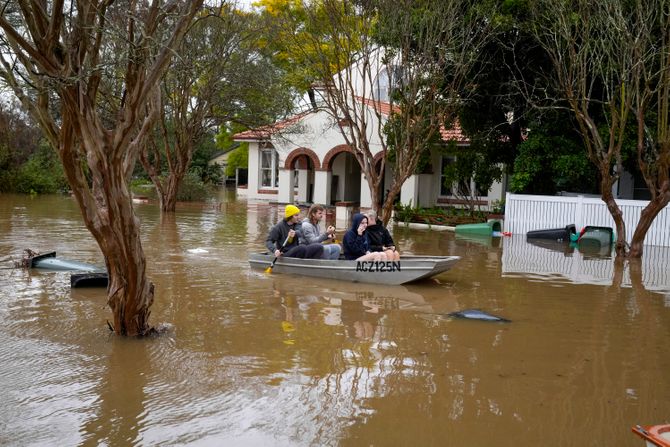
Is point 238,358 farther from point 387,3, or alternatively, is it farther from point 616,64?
point 387,3

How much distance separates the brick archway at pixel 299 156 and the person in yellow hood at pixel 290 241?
20.0m

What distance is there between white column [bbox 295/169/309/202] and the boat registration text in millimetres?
22580

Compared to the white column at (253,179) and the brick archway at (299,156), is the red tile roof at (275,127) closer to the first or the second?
the brick archway at (299,156)

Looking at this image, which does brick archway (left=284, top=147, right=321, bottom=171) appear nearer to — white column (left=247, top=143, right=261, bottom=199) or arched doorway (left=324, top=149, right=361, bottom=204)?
arched doorway (left=324, top=149, right=361, bottom=204)

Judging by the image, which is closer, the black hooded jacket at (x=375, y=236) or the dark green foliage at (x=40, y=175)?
the black hooded jacket at (x=375, y=236)

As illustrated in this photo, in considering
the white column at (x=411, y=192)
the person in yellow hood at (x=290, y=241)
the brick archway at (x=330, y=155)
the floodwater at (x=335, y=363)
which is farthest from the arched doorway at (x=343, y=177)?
the floodwater at (x=335, y=363)

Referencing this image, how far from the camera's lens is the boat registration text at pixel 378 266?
36.6ft

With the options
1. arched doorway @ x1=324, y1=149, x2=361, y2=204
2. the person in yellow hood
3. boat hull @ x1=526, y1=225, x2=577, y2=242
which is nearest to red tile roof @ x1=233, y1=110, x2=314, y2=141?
arched doorway @ x1=324, y1=149, x2=361, y2=204

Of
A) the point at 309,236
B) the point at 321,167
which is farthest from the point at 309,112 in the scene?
the point at 309,236

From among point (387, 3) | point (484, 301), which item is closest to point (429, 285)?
point (484, 301)

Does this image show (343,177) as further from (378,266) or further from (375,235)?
(378,266)

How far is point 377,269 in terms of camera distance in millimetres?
11219

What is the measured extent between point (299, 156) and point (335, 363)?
26931 mm

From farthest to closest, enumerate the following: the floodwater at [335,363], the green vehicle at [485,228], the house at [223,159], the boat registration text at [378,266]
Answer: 1. the house at [223,159]
2. the green vehicle at [485,228]
3. the boat registration text at [378,266]
4. the floodwater at [335,363]
